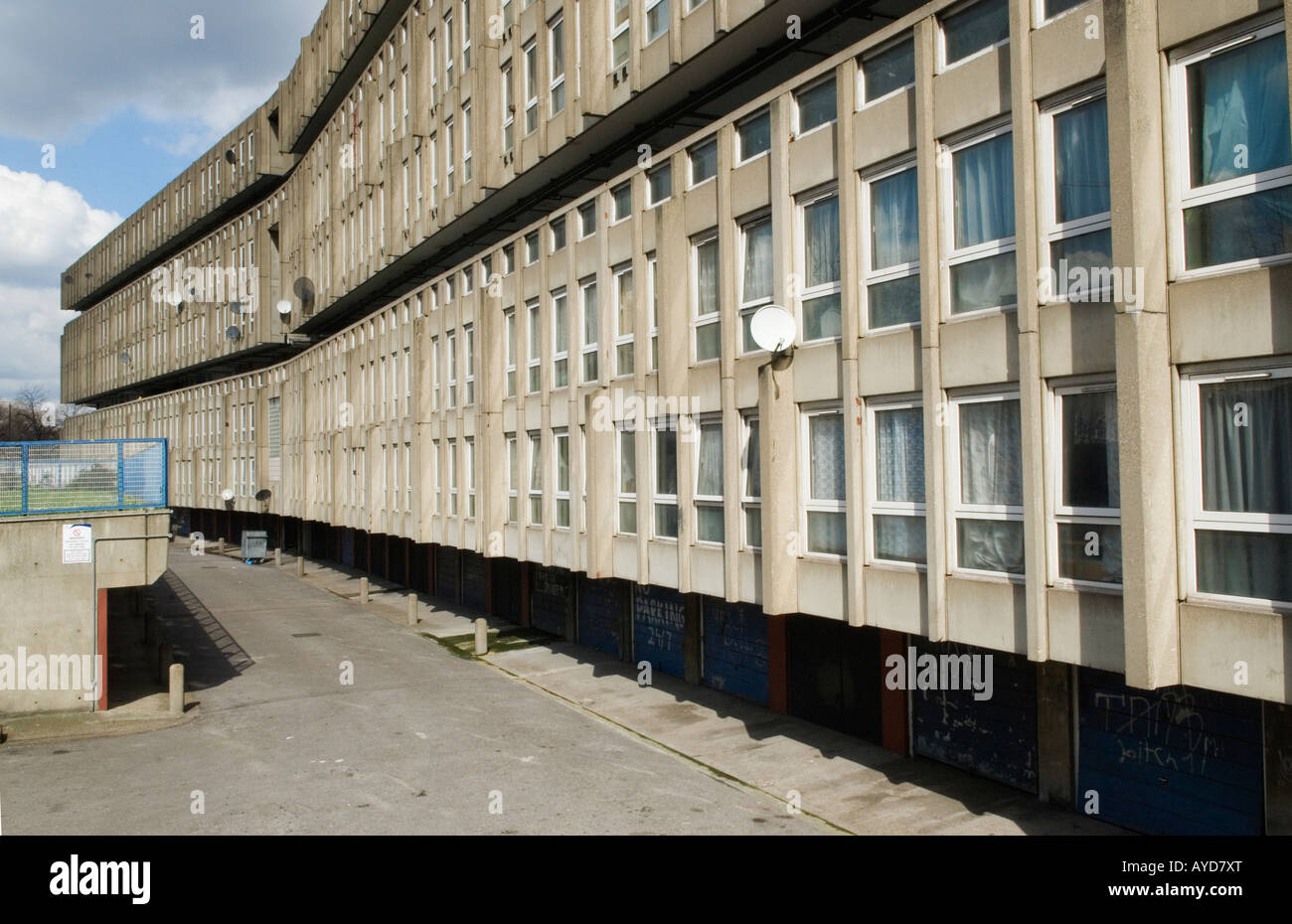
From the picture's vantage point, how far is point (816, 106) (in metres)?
13.4

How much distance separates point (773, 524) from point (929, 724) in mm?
3819

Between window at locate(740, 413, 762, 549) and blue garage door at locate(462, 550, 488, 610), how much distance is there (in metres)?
16.5

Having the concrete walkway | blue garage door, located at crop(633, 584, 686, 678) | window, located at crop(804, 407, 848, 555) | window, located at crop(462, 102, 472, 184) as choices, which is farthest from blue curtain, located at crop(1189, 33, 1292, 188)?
window, located at crop(462, 102, 472, 184)

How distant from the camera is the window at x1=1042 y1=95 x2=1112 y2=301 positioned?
9531 millimetres

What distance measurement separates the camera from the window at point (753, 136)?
14453 millimetres

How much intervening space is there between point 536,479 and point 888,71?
12271 millimetres

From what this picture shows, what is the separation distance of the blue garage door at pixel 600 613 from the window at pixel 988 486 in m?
12.4

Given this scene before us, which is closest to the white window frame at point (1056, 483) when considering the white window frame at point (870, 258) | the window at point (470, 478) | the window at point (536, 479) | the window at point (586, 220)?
the white window frame at point (870, 258)

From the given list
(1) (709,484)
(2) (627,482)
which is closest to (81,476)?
(2) (627,482)

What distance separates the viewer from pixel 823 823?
12.2 meters

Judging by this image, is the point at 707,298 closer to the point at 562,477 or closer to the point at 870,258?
the point at 870,258

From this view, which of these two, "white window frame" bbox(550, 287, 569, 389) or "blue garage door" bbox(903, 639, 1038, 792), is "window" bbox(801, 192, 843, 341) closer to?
"blue garage door" bbox(903, 639, 1038, 792)

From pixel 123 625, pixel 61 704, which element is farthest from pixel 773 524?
pixel 123 625

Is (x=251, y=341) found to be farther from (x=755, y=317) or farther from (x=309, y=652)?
(x=755, y=317)
